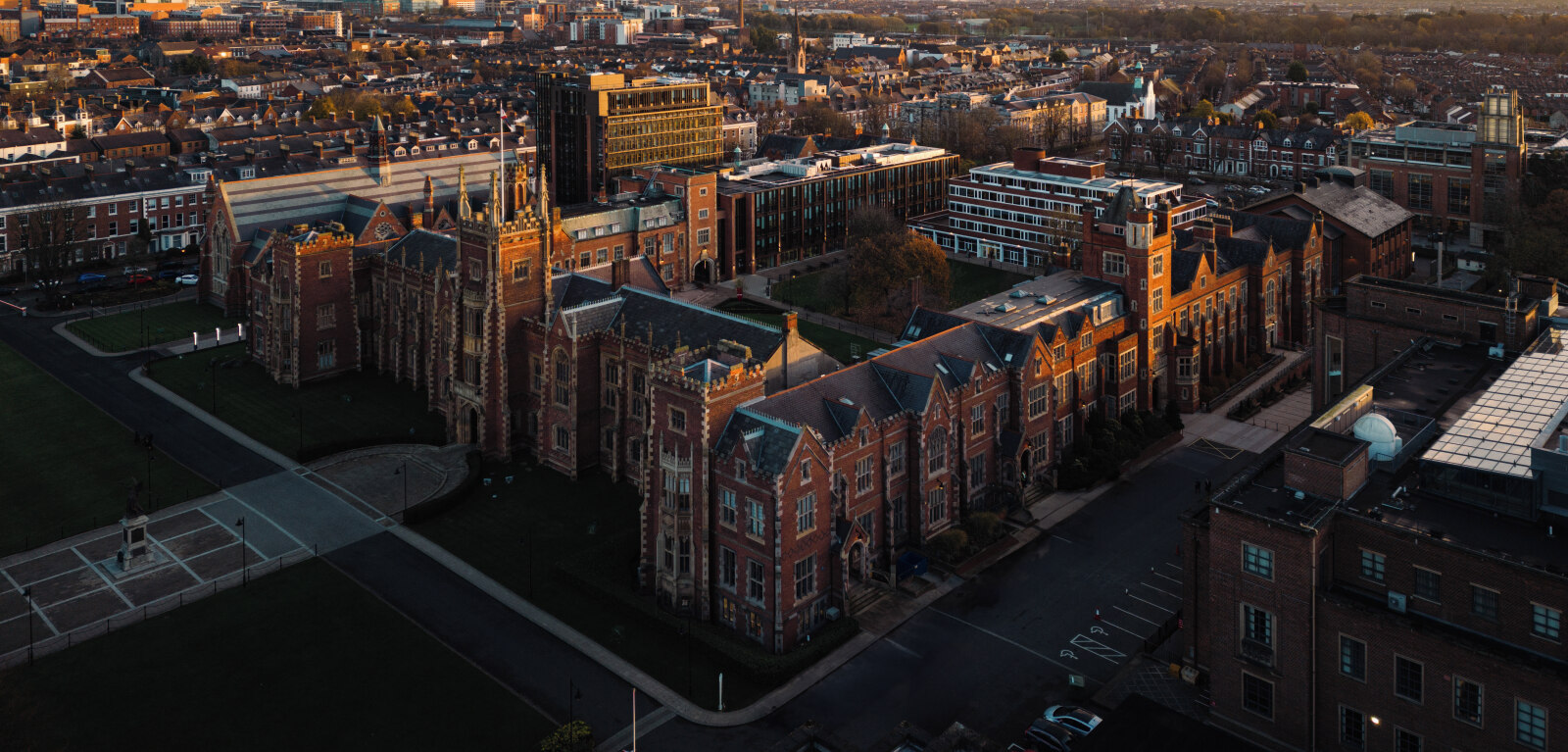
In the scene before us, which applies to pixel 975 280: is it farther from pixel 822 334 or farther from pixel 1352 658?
pixel 1352 658

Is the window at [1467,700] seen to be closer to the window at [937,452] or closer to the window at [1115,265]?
the window at [937,452]

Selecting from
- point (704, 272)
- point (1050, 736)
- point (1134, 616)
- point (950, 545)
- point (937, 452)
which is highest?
point (704, 272)

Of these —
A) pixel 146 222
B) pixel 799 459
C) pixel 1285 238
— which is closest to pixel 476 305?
pixel 799 459

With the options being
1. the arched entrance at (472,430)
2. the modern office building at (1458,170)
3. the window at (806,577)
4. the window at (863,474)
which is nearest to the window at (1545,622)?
the window at (806,577)

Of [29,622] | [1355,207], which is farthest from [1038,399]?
[1355,207]

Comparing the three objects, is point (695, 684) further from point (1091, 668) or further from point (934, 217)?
point (934, 217)

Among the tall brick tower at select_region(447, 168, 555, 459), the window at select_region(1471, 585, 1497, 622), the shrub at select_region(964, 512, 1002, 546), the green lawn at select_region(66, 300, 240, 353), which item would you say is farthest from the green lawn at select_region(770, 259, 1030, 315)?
the window at select_region(1471, 585, 1497, 622)

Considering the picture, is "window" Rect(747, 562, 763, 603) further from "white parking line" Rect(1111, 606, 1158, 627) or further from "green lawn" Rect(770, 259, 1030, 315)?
"green lawn" Rect(770, 259, 1030, 315)
